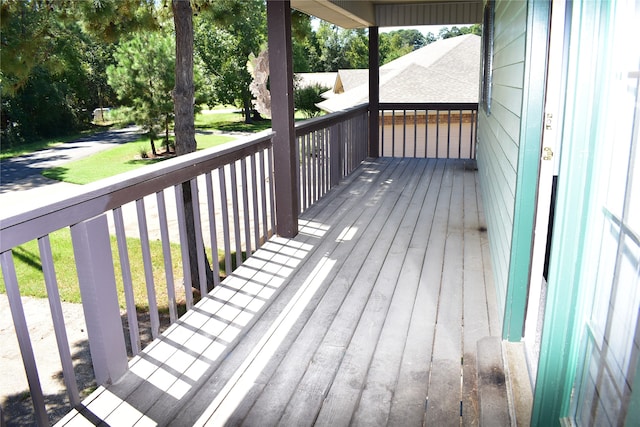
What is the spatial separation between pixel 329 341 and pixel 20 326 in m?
1.35

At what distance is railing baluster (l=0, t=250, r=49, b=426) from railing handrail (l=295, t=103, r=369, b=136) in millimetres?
3192

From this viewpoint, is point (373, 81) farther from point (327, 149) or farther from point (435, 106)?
point (327, 149)

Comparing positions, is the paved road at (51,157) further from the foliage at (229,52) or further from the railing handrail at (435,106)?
the railing handrail at (435,106)

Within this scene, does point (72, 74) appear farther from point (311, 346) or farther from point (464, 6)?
point (311, 346)

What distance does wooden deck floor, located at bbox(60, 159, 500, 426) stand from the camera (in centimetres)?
208

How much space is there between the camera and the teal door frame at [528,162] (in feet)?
6.82

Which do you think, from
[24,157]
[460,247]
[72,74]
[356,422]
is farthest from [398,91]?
[72,74]

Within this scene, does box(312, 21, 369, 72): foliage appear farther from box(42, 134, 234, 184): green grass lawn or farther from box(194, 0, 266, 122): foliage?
box(42, 134, 234, 184): green grass lawn

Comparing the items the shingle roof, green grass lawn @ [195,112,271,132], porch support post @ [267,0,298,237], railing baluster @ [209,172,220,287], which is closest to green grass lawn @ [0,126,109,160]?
green grass lawn @ [195,112,271,132]

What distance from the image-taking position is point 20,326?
1.77 meters

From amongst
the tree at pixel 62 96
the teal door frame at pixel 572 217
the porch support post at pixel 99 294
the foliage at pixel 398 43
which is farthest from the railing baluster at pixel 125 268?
the foliage at pixel 398 43

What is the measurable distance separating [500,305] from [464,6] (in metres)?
6.41

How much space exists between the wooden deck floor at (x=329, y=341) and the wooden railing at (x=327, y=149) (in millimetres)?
930

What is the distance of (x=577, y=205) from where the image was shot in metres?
1.50
